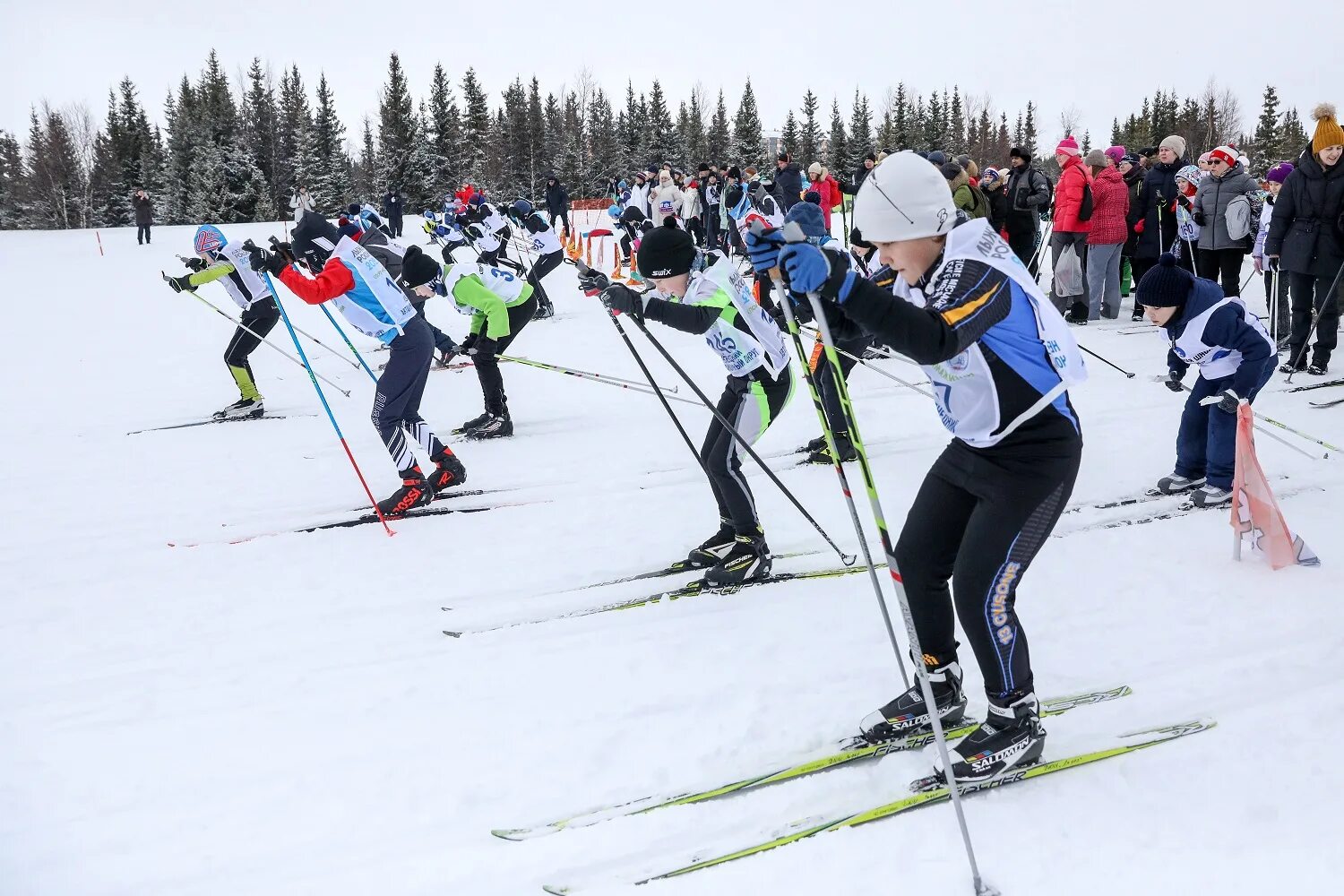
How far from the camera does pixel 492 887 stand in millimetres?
2480

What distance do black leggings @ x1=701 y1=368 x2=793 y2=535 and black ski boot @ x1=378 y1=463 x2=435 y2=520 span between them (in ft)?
7.97

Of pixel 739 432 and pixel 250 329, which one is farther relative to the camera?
pixel 250 329

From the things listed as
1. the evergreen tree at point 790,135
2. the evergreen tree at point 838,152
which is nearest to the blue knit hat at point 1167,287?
the evergreen tree at point 838,152

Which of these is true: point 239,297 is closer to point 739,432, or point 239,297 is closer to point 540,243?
point 540,243

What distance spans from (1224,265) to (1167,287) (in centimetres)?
563

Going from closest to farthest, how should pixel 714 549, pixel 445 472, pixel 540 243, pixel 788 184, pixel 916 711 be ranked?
pixel 916 711 → pixel 714 549 → pixel 445 472 → pixel 540 243 → pixel 788 184

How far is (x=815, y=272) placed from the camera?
2.23 meters

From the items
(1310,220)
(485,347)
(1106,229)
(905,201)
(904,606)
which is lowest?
(904,606)

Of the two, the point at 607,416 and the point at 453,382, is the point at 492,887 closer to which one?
the point at 607,416

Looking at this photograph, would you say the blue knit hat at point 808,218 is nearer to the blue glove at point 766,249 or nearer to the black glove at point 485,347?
the blue glove at point 766,249

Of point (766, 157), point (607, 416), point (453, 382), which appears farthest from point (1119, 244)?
point (766, 157)

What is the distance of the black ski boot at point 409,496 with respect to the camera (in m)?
5.87

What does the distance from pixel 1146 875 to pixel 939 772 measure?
0.64 metres

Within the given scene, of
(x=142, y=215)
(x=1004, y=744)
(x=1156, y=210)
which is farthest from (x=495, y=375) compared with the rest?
(x=142, y=215)
